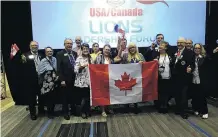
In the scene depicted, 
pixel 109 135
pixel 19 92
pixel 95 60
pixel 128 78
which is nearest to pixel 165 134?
pixel 109 135

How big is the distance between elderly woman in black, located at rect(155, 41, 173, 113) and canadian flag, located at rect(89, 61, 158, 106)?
102mm

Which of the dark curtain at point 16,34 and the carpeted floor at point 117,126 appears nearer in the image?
the carpeted floor at point 117,126

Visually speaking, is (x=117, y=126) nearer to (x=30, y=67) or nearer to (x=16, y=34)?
(x=30, y=67)

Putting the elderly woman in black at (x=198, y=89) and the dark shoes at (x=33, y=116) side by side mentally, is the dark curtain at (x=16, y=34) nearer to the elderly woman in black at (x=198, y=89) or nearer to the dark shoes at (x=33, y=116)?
the dark shoes at (x=33, y=116)

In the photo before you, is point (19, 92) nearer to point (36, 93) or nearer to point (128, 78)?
point (36, 93)

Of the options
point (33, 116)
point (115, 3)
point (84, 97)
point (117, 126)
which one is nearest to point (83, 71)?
point (84, 97)

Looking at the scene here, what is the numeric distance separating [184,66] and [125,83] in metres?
1.01

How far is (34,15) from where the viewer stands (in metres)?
5.04

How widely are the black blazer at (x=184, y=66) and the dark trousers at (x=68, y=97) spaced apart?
1743 millimetres

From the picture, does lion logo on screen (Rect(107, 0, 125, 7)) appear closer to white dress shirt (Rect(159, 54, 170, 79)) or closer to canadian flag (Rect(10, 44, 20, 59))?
white dress shirt (Rect(159, 54, 170, 79))

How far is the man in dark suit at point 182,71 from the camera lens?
3.90m

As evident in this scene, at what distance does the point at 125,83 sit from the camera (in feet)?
13.8

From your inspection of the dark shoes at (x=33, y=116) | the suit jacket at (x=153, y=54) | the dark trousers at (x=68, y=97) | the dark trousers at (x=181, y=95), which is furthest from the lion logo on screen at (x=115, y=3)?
the dark shoes at (x=33, y=116)

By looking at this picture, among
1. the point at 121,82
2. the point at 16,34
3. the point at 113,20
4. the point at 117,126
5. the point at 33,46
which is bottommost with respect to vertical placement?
the point at 117,126
